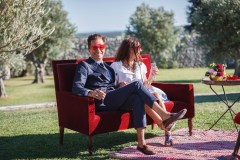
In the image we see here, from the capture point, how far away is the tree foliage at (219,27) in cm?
2027

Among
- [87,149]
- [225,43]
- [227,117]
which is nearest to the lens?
[87,149]

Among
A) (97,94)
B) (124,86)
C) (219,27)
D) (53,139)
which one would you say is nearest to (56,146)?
(53,139)

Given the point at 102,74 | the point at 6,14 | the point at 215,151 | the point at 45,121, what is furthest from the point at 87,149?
the point at 6,14

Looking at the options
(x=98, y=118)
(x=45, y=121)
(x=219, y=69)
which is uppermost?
(x=219, y=69)

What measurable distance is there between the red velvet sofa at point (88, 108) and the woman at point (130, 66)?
51 centimetres

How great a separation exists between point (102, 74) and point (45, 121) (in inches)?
140

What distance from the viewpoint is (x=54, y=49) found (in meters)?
25.4

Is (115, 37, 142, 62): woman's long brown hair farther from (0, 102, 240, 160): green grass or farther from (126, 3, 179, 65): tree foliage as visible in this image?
(126, 3, 179, 65): tree foliage

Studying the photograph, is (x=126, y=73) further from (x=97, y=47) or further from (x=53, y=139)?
(x=53, y=139)

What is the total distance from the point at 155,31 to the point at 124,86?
24.7 m

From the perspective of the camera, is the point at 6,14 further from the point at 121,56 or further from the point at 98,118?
the point at 98,118

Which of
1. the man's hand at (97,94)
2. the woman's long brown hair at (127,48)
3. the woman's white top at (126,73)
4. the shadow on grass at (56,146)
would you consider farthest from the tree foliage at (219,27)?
the man's hand at (97,94)

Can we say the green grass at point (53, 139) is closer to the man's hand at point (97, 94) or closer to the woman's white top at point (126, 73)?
the man's hand at point (97, 94)

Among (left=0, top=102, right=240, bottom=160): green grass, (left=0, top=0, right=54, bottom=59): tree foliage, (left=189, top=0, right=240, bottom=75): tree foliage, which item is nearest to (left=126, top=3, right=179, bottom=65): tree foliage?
(left=189, top=0, right=240, bottom=75): tree foliage
